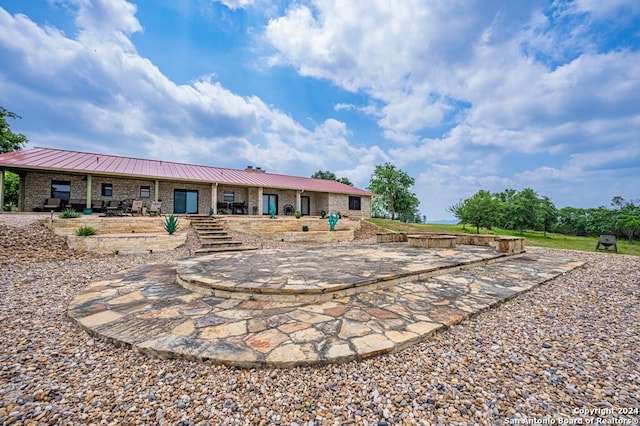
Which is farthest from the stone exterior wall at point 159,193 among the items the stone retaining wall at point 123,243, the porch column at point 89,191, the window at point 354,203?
the stone retaining wall at point 123,243

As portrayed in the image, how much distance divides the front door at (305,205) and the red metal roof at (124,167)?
1.40m

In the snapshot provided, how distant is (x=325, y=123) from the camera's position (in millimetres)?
22016

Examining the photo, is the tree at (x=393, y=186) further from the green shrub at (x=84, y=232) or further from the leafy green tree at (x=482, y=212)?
the green shrub at (x=84, y=232)

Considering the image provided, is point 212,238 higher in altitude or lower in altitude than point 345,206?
lower

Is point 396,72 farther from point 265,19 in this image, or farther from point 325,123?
point 325,123

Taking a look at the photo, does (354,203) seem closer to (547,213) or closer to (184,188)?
(184,188)

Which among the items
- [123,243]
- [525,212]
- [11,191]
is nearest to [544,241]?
[525,212]

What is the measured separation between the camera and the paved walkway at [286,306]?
78.4 inches

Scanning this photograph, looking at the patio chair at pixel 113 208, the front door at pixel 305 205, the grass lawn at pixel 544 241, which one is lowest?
the grass lawn at pixel 544 241

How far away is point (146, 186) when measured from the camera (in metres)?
13.5

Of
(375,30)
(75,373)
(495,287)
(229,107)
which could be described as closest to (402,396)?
(75,373)

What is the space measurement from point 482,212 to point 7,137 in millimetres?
36618

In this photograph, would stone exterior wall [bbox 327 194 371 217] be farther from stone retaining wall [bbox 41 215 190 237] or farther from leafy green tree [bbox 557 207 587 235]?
leafy green tree [bbox 557 207 587 235]

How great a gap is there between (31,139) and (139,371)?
3067 cm
